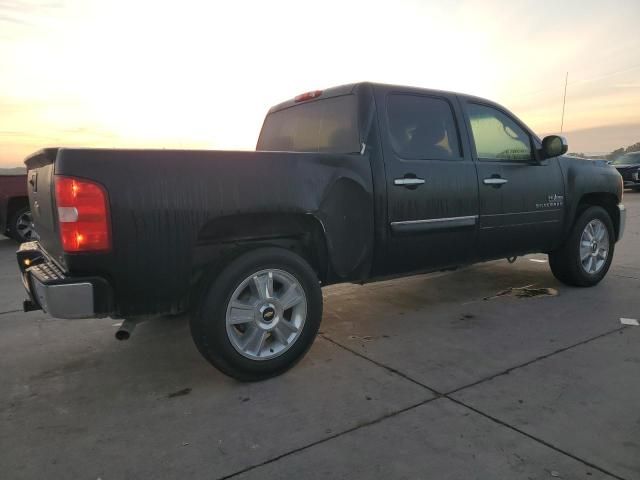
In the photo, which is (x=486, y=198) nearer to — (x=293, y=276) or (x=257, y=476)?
(x=293, y=276)

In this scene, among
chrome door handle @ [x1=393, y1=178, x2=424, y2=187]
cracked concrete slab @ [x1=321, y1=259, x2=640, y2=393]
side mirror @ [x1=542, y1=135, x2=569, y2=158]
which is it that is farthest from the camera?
side mirror @ [x1=542, y1=135, x2=569, y2=158]

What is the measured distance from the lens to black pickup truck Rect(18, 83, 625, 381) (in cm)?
263

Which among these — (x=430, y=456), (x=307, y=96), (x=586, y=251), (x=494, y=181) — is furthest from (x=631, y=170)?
(x=430, y=456)

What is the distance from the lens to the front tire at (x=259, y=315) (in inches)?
115

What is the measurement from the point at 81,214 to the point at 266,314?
3.94 ft

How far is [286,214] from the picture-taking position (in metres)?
3.20

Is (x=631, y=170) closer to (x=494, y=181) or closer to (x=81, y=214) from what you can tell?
(x=494, y=181)

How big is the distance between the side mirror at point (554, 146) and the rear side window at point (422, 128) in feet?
3.64

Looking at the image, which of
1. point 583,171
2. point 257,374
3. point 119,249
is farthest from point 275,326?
point 583,171

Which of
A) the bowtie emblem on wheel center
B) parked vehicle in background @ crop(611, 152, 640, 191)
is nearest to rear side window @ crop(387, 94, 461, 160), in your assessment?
the bowtie emblem on wheel center

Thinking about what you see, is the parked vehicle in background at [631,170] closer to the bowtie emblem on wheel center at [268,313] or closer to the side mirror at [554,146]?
the side mirror at [554,146]

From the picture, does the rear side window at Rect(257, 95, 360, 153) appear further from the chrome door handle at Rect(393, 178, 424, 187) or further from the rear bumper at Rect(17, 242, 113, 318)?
the rear bumper at Rect(17, 242, 113, 318)

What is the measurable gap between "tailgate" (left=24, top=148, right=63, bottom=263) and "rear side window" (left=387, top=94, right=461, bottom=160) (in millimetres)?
2269

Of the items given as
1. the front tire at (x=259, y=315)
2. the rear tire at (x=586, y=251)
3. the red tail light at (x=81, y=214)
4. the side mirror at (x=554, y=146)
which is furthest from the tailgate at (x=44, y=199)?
the rear tire at (x=586, y=251)
